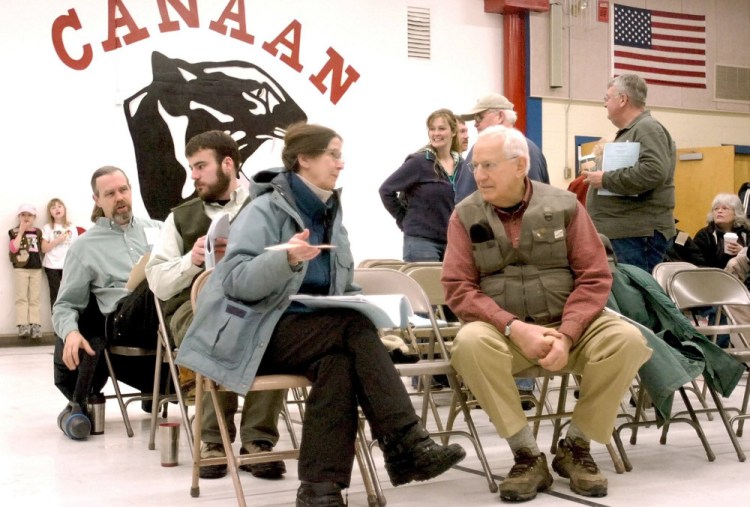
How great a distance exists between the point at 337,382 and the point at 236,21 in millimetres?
7136

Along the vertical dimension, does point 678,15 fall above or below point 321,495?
above

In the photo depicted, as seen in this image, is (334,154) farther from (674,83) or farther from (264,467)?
(674,83)

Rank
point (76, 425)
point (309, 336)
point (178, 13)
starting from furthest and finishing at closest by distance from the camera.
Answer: point (178, 13), point (76, 425), point (309, 336)

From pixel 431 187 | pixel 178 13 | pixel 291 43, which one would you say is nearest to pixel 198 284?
pixel 431 187

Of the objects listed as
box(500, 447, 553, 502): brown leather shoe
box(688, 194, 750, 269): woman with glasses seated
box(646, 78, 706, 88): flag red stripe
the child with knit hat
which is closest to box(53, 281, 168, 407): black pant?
box(500, 447, 553, 502): brown leather shoe

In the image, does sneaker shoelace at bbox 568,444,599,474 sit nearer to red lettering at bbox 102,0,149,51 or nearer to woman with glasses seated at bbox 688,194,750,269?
woman with glasses seated at bbox 688,194,750,269

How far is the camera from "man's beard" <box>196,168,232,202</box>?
144 inches

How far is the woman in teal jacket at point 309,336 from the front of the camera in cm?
254

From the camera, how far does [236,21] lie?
9.06 metres

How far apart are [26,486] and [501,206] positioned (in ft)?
6.32

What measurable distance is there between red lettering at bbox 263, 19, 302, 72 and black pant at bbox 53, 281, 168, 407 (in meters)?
5.52

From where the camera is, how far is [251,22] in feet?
30.0

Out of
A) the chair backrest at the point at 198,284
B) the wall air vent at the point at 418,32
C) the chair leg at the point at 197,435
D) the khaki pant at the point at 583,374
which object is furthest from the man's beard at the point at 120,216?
the wall air vent at the point at 418,32

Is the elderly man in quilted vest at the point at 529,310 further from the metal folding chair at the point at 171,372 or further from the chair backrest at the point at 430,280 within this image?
the metal folding chair at the point at 171,372
